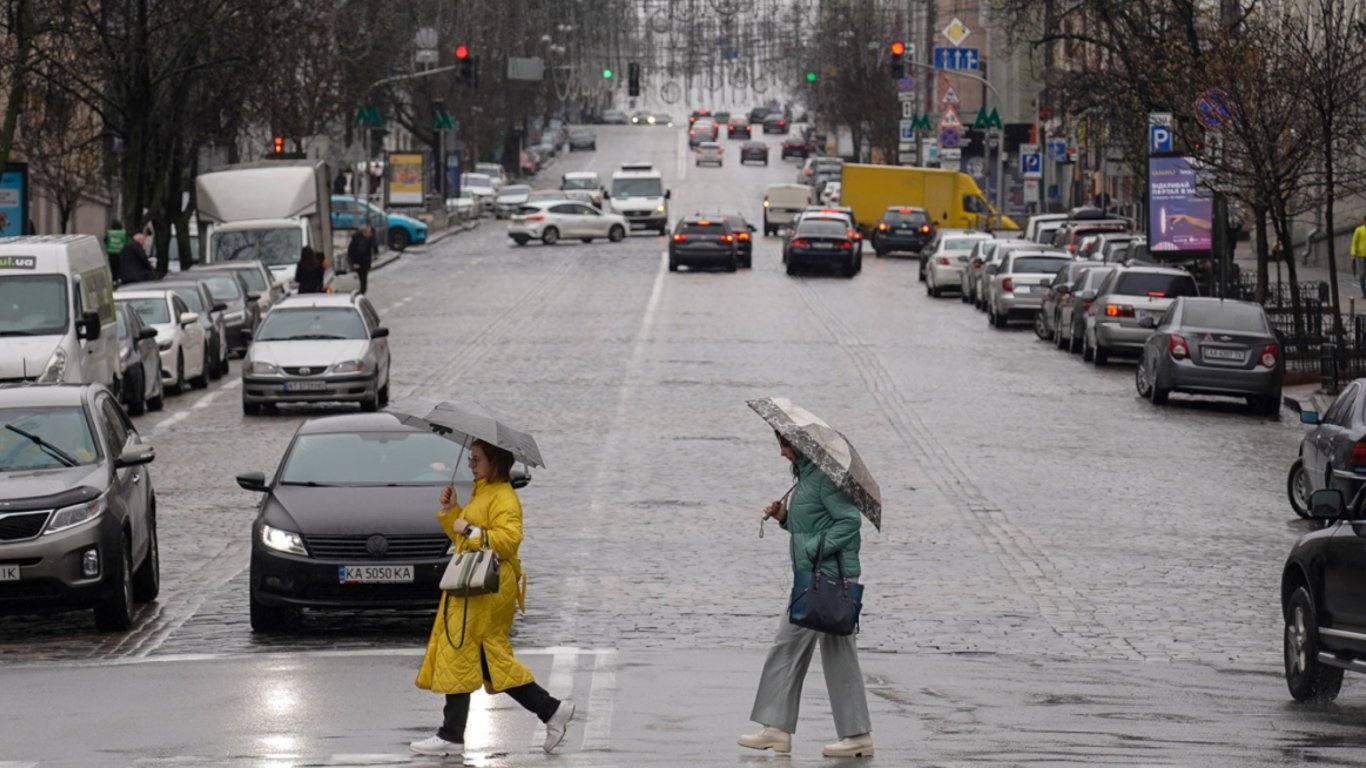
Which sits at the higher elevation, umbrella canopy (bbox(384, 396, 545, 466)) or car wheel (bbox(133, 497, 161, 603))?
umbrella canopy (bbox(384, 396, 545, 466))

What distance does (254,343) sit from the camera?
30891 mm

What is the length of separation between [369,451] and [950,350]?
2527 cm

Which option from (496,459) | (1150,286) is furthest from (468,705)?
(1150,286)

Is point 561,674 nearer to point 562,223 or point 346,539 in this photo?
point 346,539

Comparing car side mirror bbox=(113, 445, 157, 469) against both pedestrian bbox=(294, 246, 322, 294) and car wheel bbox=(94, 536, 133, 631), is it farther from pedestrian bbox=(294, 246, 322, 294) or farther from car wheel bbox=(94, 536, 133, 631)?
pedestrian bbox=(294, 246, 322, 294)

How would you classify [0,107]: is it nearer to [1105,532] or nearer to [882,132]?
[1105,532]

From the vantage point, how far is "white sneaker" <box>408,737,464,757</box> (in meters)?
10.5

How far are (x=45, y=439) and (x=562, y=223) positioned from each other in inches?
2417

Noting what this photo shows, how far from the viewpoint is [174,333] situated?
33.7 m

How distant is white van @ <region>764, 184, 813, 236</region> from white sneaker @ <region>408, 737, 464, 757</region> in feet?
233

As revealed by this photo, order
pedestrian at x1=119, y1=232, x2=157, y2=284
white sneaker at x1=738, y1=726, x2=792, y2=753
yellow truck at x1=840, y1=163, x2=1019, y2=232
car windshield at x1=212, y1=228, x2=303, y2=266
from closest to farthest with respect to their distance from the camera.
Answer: white sneaker at x1=738, y1=726, x2=792, y2=753, pedestrian at x1=119, y1=232, x2=157, y2=284, car windshield at x1=212, y1=228, x2=303, y2=266, yellow truck at x1=840, y1=163, x2=1019, y2=232

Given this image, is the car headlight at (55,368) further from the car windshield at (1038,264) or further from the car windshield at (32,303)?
the car windshield at (1038,264)

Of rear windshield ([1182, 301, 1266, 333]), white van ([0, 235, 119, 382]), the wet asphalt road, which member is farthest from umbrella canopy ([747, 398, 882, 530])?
rear windshield ([1182, 301, 1266, 333])

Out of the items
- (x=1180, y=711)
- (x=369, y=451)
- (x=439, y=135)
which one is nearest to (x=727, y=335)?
(x=369, y=451)
